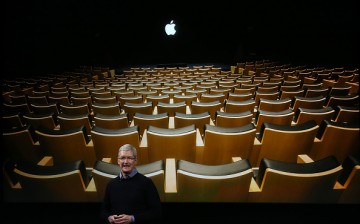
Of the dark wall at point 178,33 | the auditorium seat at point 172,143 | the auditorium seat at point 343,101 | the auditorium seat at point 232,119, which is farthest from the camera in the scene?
the dark wall at point 178,33

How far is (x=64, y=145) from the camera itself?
1.98 meters

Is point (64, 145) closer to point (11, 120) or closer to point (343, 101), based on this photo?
point (11, 120)

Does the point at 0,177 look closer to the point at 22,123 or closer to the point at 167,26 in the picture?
the point at 22,123

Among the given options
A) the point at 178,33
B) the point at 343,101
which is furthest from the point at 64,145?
the point at 178,33

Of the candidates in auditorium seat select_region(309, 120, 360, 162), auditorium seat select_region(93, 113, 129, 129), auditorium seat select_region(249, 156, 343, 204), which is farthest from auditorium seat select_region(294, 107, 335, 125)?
auditorium seat select_region(93, 113, 129, 129)

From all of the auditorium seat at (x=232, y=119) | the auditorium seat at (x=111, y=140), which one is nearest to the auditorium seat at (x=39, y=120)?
the auditorium seat at (x=111, y=140)

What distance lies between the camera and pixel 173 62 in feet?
44.7

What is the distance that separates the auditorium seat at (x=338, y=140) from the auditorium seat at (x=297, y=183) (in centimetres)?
77

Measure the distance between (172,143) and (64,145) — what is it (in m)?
1.01

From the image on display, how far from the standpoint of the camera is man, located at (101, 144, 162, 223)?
1.19 metres

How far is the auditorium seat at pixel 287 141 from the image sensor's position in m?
1.85

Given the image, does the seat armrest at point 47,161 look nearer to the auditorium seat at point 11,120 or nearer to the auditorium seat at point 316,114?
the auditorium seat at point 11,120

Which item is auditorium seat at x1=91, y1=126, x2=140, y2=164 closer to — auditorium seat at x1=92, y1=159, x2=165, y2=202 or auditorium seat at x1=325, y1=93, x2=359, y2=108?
auditorium seat at x1=92, y1=159, x2=165, y2=202

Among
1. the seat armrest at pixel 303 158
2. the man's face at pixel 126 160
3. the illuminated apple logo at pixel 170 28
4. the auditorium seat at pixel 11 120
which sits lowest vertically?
the auditorium seat at pixel 11 120
